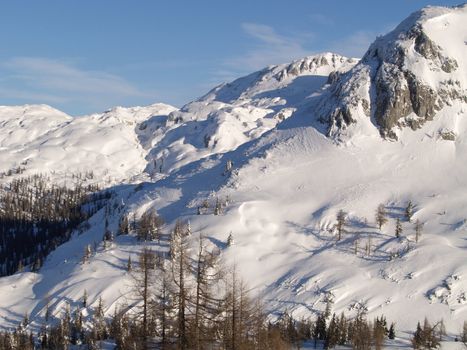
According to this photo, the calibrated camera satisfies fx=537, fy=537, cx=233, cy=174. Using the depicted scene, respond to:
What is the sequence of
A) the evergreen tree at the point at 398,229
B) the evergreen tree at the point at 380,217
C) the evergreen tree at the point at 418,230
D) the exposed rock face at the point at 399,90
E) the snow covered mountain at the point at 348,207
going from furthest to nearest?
1. the exposed rock face at the point at 399,90
2. the evergreen tree at the point at 380,217
3. the evergreen tree at the point at 398,229
4. the evergreen tree at the point at 418,230
5. the snow covered mountain at the point at 348,207

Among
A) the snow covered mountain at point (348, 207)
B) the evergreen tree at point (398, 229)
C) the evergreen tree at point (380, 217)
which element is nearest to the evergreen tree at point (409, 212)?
the snow covered mountain at point (348, 207)

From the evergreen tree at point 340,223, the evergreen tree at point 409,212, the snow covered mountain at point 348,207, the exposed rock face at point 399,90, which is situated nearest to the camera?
the snow covered mountain at point 348,207

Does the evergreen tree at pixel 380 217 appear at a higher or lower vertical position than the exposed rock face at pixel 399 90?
lower

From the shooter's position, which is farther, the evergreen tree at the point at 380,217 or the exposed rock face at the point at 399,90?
the exposed rock face at the point at 399,90

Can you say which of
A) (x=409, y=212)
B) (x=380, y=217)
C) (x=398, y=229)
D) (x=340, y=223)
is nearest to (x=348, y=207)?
(x=340, y=223)

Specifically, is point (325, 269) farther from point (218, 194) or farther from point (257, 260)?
point (218, 194)

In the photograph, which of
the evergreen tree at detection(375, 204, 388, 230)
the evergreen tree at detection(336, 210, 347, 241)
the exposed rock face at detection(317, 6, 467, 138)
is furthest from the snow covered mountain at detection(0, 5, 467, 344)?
the evergreen tree at detection(375, 204, 388, 230)

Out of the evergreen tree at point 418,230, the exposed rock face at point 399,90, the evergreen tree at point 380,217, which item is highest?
the exposed rock face at point 399,90

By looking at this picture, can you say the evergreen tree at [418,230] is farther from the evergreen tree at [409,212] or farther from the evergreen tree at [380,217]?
the evergreen tree at [380,217]

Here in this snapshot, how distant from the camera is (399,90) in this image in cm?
18350

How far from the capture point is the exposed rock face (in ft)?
598

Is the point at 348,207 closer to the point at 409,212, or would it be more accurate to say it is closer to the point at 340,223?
the point at 340,223

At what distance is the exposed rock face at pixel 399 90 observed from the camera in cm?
18225

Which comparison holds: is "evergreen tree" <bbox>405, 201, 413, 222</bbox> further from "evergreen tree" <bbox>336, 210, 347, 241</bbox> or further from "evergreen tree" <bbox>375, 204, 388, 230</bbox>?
"evergreen tree" <bbox>336, 210, 347, 241</bbox>
